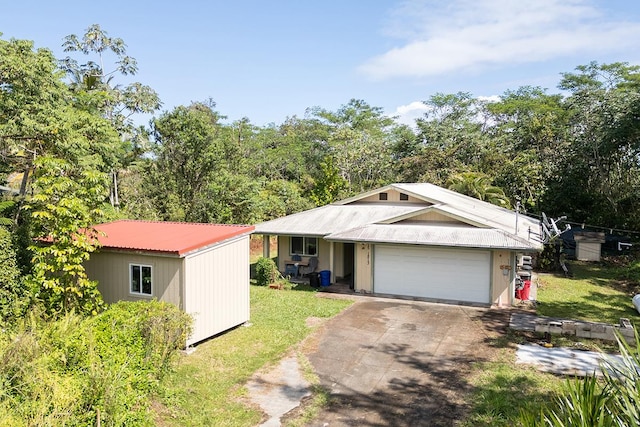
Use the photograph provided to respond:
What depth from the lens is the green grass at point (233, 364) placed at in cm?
811

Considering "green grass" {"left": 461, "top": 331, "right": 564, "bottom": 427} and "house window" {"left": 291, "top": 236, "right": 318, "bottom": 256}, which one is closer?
"green grass" {"left": 461, "top": 331, "right": 564, "bottom": 427}

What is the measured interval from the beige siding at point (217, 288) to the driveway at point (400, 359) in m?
2.60

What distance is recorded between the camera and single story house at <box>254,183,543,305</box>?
16031 mm

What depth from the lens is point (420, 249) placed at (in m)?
17.1

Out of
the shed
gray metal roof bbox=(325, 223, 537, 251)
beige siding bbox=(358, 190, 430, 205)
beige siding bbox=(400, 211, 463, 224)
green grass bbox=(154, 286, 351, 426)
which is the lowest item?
green grass bbox=(154, 286, 351, 426)

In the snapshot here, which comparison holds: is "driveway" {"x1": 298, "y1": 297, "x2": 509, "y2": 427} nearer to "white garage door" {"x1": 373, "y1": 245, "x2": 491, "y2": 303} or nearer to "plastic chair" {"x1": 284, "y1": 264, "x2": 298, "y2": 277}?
"white garage door" {"x1": 373, "y1": 245, "x2": 491, "y2": 303}

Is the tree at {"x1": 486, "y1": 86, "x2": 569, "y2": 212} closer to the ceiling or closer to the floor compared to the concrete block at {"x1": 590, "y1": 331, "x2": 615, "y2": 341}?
closer to the ceiling

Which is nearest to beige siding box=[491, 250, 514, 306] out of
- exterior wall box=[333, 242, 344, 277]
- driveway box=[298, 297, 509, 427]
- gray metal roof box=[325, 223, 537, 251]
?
gray metal roof box=[325, 223, 537, 251]

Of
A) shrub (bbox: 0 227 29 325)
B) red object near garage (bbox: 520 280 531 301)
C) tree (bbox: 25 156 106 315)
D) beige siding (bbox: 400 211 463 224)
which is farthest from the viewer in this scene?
beige siding (bbox: 400 211 463 224)

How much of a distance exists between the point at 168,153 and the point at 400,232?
1306 centimetres

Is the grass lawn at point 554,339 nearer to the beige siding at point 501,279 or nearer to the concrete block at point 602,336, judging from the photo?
the concrete block at point 602,336

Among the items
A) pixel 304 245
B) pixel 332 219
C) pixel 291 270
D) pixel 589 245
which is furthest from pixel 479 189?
pixel 291 270

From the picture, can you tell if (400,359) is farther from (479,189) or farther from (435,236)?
(479,189)

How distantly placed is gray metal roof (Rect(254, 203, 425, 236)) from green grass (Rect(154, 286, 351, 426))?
369 cm
